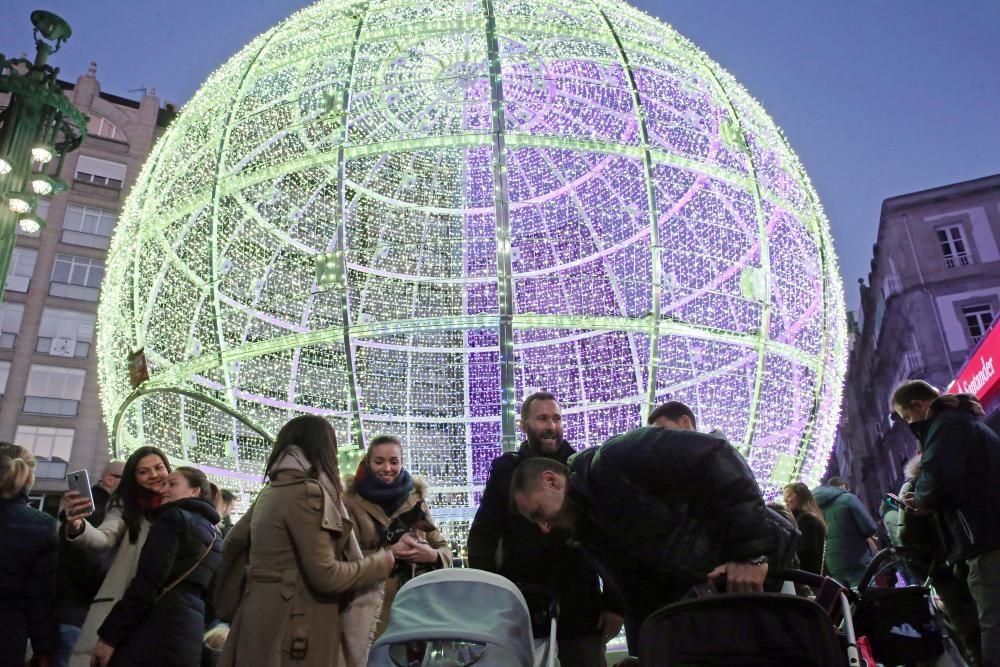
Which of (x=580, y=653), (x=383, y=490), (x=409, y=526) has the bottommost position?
(x=580, y=653)

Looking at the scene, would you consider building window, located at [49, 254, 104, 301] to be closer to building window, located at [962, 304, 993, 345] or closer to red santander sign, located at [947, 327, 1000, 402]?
red santander sign, located at [947, 327, 1000, 402]

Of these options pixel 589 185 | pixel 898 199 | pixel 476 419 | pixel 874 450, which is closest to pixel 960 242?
pixel 898 199

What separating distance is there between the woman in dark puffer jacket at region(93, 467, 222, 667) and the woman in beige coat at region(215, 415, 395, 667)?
1.26ft

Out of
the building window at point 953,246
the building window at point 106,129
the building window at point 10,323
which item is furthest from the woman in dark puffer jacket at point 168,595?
the building window at point 953,246

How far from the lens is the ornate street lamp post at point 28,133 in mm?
5469

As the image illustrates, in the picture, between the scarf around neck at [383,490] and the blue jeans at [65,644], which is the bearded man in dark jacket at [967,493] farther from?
the blue jeans at [65,644]

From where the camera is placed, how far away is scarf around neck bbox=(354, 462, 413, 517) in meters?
3.35

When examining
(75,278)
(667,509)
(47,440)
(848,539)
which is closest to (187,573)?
(667,509)

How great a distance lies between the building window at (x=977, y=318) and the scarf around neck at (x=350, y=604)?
27.2m

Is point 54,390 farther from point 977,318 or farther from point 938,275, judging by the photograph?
point 977,318

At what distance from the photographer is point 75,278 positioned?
25141mm

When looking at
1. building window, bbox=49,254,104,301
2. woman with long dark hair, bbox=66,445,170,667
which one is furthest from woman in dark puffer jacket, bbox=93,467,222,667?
building window, bbox=49,254,104,301

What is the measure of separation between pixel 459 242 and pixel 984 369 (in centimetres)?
1240

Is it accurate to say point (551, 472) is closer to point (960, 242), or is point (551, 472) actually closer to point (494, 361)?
point (494, 361)
